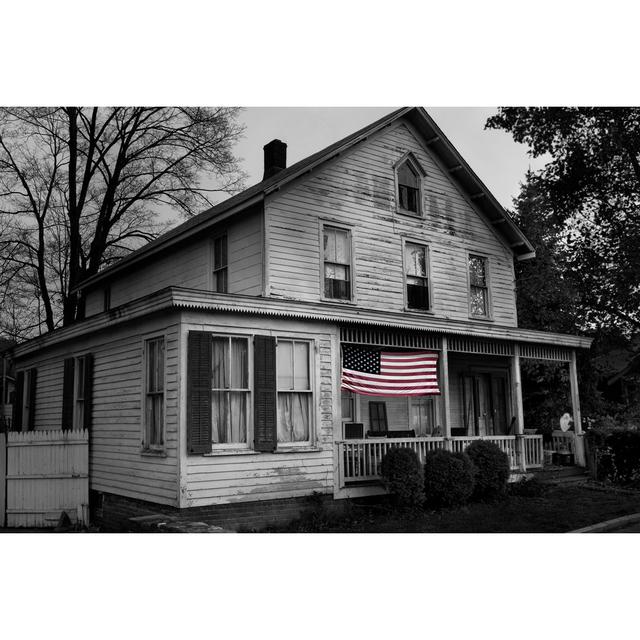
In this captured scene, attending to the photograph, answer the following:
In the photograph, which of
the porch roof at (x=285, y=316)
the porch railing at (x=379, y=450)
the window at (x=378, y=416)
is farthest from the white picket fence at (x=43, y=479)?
the window at (x=378, y=416)

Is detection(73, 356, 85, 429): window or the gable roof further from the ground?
the gable roof

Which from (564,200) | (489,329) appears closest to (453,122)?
(564,200)

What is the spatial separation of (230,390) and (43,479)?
14.0 ft

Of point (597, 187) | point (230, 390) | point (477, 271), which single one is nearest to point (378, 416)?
point (477, 271)

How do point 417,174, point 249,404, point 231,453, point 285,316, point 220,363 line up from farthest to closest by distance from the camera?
point 417,174 → point 285,316 → point 249,404 → point 220,363 → point 231,453

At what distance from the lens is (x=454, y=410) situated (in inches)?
659

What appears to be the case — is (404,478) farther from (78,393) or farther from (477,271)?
(477,271)

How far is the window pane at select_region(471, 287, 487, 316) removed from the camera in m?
16.6

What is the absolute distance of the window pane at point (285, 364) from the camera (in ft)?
36.5

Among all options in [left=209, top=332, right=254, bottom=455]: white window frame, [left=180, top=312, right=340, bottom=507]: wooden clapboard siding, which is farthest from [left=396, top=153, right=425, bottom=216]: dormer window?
[left=209, top=332, right=254, bottom=455]: white window frame

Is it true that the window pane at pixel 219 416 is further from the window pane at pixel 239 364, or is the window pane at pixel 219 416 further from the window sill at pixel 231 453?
the window pane at pixel 239 364

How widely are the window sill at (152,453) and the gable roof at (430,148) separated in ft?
16.5

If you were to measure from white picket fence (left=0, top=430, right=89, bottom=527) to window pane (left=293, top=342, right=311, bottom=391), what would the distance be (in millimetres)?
4276

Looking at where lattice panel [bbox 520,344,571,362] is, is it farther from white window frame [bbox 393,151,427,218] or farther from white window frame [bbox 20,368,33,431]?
white window frame [bbox 20,368,33,431]
